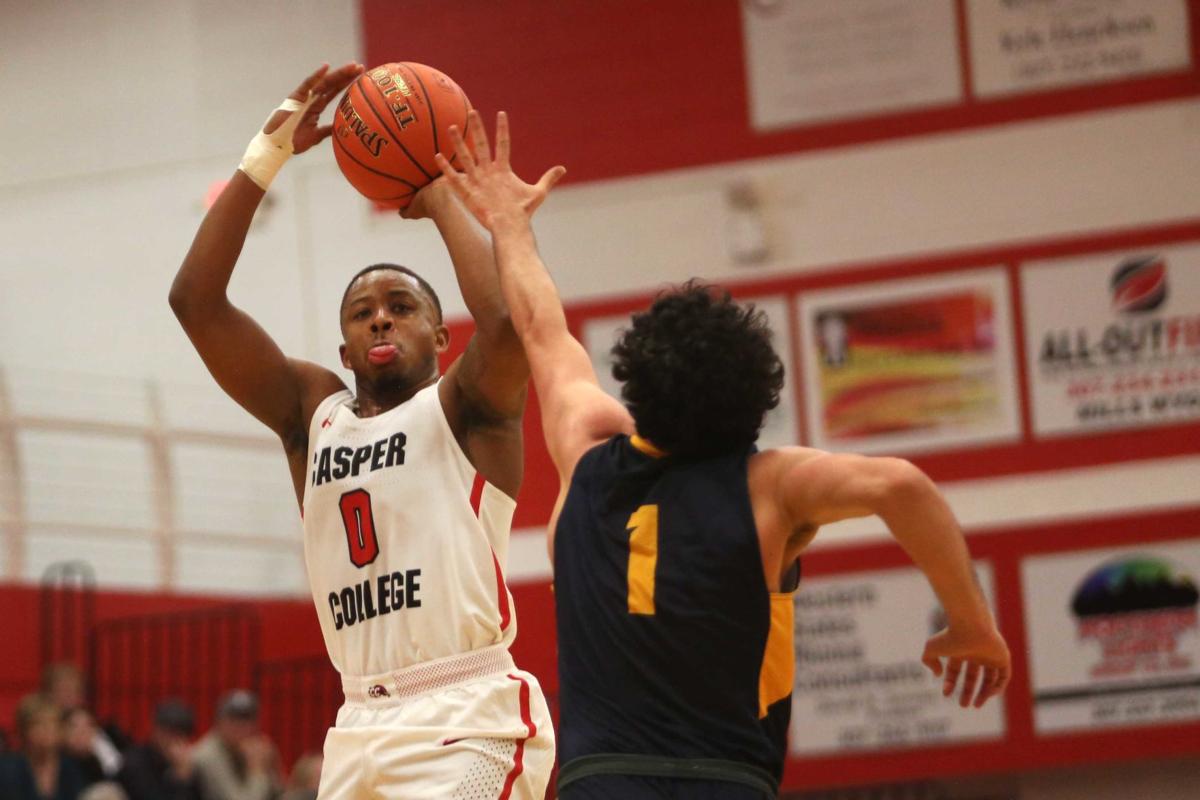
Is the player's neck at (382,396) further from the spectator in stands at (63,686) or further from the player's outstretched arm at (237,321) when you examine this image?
the spectator in stands at (63,686)

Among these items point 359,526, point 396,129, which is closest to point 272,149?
point 396,129

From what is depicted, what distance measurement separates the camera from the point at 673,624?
3.40 meters

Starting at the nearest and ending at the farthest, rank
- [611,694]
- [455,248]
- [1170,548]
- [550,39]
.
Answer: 1. [611,694]
2. [455,248]
3. [1170,548]
4. [550,39]

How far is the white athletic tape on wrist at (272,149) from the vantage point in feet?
17.1

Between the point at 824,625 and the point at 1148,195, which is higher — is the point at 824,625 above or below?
below

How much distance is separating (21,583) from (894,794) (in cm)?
683

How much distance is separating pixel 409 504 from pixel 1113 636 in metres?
9.08

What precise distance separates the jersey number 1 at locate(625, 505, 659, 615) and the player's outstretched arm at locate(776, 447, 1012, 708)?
27 cm

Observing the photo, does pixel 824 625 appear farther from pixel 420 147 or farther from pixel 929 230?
pixel 420 147

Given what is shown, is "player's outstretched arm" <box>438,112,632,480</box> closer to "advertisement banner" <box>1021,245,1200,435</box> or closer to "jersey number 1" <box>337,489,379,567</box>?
"jersey number 1" <box>337,489,379,567</box>

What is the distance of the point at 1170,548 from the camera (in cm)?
1263

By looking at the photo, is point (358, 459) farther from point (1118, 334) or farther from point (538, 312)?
point (1118, 334)

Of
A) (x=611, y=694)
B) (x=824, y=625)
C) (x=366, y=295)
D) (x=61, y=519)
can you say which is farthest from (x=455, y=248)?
(x=61, y=519)

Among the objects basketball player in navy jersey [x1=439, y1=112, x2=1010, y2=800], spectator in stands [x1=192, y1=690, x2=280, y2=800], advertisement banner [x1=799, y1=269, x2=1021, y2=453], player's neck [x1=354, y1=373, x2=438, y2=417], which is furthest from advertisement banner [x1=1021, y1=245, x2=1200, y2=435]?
basketball player in navy jersey [x1=439, y1=112, x2=1010, y2=800]
